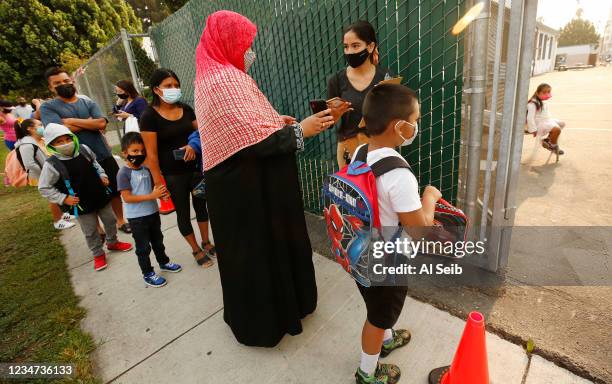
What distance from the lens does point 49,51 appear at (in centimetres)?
1975

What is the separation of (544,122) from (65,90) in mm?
6484

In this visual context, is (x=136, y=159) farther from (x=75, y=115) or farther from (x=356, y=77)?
(x=356, y=77)

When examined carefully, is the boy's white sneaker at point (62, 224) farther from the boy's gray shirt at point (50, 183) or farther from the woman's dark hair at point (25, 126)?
the boy's gray shirt at point (50, 183)

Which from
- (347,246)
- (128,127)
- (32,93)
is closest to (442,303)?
(347,246)

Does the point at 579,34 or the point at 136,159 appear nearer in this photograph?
the point at 136,159

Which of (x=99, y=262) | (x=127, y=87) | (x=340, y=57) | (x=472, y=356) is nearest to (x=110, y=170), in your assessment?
(x=99, y=262)

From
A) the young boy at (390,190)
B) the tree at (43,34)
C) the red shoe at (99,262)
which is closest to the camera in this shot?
the young boy at (390,190)

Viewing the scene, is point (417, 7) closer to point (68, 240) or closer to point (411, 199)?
point (411, 199)

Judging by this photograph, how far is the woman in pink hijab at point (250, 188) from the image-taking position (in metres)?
1.71

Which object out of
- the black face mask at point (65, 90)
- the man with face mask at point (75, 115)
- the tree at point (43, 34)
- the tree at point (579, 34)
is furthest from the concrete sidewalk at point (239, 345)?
the tree at point (579, 34)

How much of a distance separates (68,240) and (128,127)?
1.77m

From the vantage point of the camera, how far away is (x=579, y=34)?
2189 inches

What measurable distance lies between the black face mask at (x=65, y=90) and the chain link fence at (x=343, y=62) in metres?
1.97

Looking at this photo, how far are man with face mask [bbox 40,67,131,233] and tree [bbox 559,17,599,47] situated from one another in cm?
7083
